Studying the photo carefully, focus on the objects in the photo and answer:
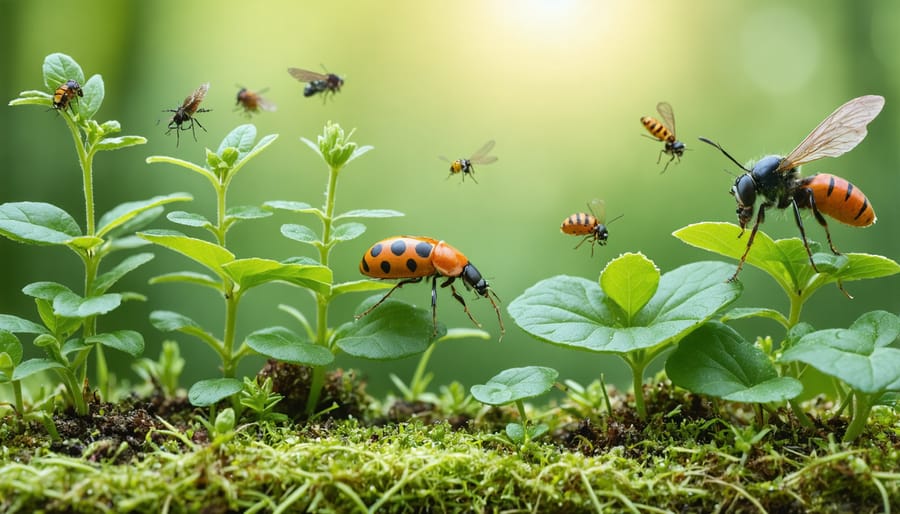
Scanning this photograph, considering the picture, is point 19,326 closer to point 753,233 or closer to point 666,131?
point 753,233

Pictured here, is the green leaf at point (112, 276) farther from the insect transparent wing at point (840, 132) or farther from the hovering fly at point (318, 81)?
the insect transparent wing at point (840, 132)

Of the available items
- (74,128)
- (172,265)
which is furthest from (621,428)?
(172,265)

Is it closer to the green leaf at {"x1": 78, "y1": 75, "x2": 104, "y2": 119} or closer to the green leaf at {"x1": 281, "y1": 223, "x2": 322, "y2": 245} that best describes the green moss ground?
the green leaf at {"x1": 281, "y1": 223, "x2": 322, "y2": 245}

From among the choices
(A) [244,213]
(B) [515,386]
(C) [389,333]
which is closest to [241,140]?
(A) [244,213]

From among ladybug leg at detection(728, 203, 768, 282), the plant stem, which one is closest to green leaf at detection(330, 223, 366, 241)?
the plant stem

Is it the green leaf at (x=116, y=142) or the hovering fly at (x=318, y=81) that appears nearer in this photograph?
the green leaf at (x=116, y=142)

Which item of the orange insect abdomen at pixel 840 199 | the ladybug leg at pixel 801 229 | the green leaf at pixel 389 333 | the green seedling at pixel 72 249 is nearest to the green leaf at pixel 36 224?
the green seedling at pixel 72 249

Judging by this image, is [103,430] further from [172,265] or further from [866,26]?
[866,26]
